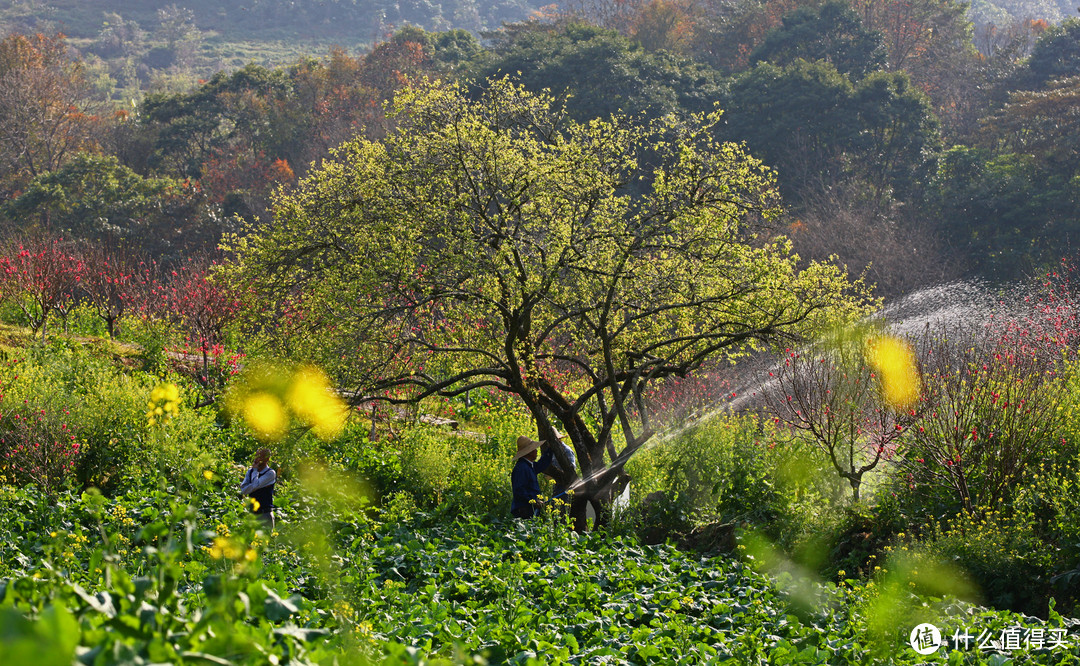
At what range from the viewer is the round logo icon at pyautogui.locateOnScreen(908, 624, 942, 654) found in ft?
16.1

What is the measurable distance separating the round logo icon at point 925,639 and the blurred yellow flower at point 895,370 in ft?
11.8

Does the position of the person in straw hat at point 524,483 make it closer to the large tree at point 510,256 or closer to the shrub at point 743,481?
the large tree at point 510,256

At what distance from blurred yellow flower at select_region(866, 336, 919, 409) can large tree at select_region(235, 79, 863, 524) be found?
0.63 meters

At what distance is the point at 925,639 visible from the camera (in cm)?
500

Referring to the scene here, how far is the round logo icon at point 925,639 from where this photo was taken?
4902mm

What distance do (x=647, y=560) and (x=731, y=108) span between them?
24.4 m

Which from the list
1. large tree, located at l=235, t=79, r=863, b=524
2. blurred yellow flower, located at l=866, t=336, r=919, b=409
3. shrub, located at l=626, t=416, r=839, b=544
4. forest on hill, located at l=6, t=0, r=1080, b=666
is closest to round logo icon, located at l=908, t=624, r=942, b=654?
forest on hill, located at l=6, t=0, r=1080, b=666

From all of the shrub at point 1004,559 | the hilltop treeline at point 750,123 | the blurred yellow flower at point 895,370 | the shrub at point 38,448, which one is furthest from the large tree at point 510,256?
the hilltop treeline at point 750,123

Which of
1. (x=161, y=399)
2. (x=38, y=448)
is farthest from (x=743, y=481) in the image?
(x=38, y=448)

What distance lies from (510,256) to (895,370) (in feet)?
13.7

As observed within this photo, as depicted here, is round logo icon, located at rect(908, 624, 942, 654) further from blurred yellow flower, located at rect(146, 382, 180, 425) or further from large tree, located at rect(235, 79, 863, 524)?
large tree, located at rect(235, 79, 863, 524)

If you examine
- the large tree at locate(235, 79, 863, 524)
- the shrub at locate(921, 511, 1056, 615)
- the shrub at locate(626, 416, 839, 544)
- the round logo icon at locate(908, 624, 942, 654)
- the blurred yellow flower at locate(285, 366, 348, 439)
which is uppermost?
Answer: the large tree at locate(235, 79, 863, 524)

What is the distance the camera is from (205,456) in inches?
352

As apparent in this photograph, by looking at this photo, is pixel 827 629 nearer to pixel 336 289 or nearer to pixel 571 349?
pixel 336 289
